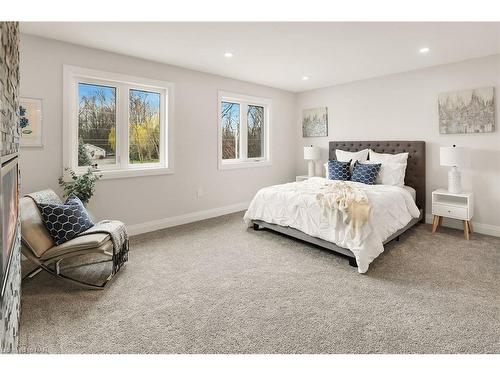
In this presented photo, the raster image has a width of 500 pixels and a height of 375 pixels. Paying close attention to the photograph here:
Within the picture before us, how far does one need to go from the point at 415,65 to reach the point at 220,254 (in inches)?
155

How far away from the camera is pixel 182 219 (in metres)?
4.55

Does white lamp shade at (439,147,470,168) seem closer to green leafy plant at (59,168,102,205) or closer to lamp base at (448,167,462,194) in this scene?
lamp base at (448,167,462,194)

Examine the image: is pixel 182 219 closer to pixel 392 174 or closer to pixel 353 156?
pixel 353 156

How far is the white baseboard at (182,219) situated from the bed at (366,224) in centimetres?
99

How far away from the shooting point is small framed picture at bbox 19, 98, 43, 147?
3.02 metres

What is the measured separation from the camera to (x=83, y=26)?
9.55 feet

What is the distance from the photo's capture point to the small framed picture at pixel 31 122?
302cm

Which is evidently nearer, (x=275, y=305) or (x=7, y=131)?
(x=7, y=131)

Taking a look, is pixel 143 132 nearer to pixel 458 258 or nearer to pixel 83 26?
pixel 83 26

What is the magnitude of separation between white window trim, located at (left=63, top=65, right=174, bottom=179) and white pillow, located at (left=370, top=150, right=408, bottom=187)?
3272 mm

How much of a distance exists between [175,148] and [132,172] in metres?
0.77

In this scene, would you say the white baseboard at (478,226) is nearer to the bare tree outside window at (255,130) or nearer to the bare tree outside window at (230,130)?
the bare tree outside window at (255,130)

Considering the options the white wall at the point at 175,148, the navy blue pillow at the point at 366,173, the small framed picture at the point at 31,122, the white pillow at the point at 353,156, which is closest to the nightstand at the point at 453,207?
the navy blue pillow at the point at 366,173

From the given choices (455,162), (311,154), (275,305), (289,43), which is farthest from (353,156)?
(275,305)
